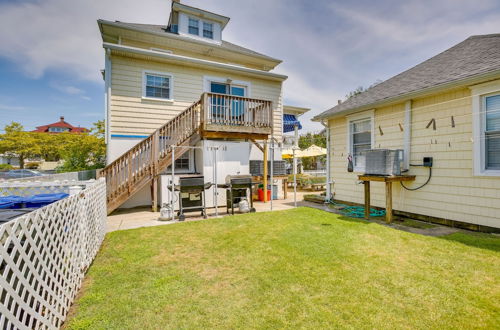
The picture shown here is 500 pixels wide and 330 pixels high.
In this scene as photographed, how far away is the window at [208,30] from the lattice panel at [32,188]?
962 centimetres

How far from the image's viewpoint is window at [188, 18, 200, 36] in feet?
36.8

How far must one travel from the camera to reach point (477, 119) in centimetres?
488

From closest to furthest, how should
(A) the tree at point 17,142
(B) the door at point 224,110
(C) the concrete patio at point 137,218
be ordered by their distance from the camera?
(C) the concrete patio at point 137,218 < (B) the door at point 224,110 < (A) the tree at point 17,142

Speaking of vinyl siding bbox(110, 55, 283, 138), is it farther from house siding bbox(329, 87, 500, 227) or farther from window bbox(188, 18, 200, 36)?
house siding bbox(329, 87, 500, 227)

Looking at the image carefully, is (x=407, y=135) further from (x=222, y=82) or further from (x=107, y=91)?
(x=107, y=91)

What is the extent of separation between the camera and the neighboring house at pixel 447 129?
188 inches

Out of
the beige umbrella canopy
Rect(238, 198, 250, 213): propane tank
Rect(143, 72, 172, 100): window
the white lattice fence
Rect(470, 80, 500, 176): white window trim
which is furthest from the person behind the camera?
the beige umbrella canopy

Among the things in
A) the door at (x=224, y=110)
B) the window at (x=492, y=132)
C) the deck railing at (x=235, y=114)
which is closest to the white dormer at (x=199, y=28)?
the door at (x=224, y=110)

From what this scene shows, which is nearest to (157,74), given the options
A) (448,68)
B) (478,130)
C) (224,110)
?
(224,110)

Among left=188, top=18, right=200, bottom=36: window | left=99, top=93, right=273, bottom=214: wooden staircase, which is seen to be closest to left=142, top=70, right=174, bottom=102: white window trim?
left=99, top=93, right=273, bottom=214: wooden staircase

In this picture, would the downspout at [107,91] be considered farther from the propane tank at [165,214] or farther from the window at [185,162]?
the propane tank at [165,214]

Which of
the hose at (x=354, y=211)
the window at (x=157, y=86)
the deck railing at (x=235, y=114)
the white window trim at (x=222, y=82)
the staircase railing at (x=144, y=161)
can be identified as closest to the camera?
the hose at (x=354, y=211)

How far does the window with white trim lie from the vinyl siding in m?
6.01

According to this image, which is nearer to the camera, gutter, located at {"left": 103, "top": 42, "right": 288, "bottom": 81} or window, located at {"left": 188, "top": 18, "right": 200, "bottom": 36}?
gutter, located at {"left": 103, "top": 42, "right": 288, "bottom": 81}
